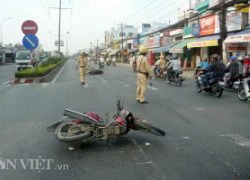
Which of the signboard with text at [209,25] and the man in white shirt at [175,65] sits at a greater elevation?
the signboard with text at [209,25]

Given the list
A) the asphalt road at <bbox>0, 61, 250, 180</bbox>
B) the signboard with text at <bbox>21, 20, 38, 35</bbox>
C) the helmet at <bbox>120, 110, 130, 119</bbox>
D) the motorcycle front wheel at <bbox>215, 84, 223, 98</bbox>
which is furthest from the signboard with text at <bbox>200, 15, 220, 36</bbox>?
the helmet at <bbox>120, 110, 130, 119</bbox>

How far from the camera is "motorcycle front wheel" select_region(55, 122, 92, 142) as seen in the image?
502cm

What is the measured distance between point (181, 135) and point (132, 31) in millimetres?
103406

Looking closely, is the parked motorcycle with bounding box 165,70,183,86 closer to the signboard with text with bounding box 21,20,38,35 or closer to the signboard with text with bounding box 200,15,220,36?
the signboard with text with bounding box 21,20,38,35

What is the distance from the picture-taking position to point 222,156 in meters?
4.81

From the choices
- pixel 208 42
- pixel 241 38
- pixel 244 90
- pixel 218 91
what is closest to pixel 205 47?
pixel 208 42

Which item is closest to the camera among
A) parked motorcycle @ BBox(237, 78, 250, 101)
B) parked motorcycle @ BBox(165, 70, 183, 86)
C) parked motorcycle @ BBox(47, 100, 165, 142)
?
parked motorcycle @ BBox(47, 100, 165, 142)

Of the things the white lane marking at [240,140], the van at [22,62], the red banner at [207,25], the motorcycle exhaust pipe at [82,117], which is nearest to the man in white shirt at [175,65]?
the red banner at [207,25]

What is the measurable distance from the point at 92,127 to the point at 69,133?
1.24 feet

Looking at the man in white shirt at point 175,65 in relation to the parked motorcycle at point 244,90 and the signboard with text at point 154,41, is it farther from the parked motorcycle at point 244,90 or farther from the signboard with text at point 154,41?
the signboard with text at point 154,41

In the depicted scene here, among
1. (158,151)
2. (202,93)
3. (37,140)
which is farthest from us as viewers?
(202,93)

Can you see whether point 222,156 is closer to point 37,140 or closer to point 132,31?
point 37,140

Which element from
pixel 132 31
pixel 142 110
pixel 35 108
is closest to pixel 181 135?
pixel 142 110

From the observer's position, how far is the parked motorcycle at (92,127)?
16.9ft
